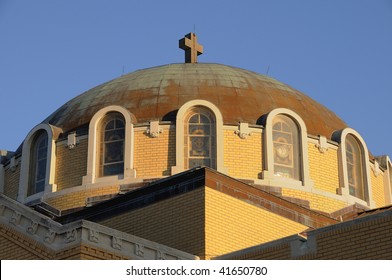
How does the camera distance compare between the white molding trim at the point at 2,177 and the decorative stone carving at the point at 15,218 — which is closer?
the decorative stone carving at the point at 15,218

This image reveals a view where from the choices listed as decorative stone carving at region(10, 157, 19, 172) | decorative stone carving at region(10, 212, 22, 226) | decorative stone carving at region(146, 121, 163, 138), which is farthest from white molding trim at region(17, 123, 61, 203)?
decorative stone carving at region(10, 212, 22, 226)

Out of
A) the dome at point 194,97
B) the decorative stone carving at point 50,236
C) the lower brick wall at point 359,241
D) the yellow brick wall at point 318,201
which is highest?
the dome at point 194,97

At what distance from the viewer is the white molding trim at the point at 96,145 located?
3375 cm

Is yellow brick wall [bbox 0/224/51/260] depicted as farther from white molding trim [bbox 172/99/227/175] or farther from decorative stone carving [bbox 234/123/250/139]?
decorative stone carving [bbox 234/123/250/139]

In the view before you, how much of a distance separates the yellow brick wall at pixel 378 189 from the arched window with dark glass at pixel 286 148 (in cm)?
403

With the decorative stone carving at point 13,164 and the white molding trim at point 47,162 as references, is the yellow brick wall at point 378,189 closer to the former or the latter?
the white molding trim at point 47,162

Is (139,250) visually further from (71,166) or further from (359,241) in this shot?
(71,166)

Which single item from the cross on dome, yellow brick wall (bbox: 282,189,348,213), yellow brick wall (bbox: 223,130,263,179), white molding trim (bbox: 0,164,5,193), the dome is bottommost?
yellow brick wall (bbox: 282,189,348,213)

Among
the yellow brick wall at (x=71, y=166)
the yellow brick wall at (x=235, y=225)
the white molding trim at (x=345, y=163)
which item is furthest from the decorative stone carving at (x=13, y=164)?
the white molding trim at (x=345, y=163)

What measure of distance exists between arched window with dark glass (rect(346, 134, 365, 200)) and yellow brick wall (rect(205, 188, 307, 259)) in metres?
5.66

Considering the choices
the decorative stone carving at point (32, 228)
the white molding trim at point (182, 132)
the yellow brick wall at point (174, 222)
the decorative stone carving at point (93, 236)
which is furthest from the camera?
the white molding trim at point (182, 132)

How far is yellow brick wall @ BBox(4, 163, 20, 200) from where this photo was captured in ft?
121

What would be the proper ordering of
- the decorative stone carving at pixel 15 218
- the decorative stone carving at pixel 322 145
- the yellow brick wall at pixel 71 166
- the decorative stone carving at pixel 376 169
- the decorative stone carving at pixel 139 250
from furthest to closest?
the decorative stone carving at pixel 376 169 → the decorative stone carving at pixel 322 145 → the yellow brick wall at pixel 71 166 → the decorative stone carving at pixel 15 218 → the decorative stone carving at pixel 139 250
